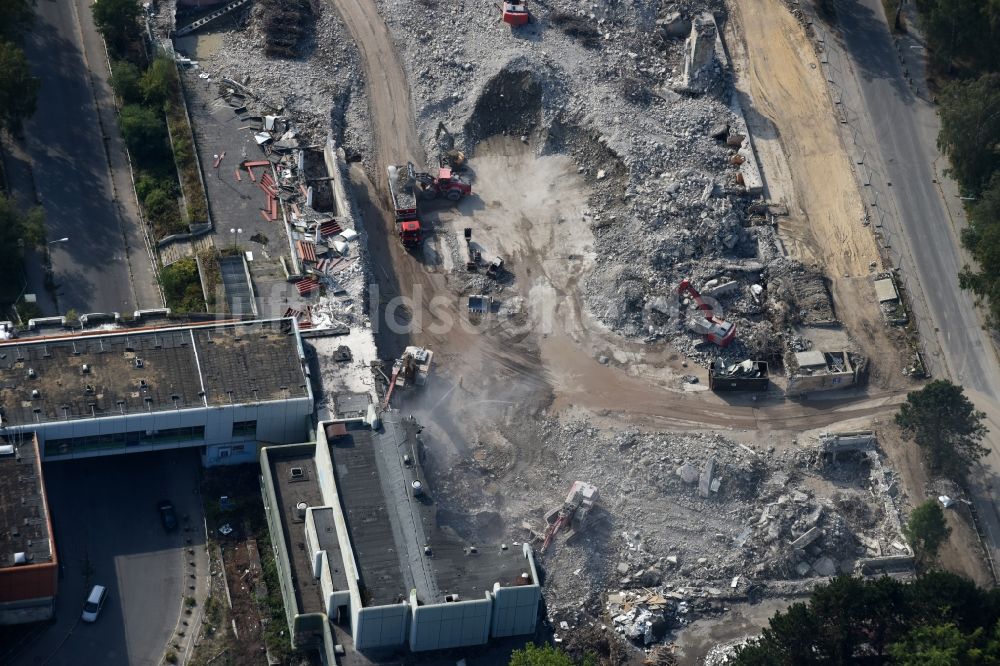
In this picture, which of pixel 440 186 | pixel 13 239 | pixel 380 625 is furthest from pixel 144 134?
pixel 380 625

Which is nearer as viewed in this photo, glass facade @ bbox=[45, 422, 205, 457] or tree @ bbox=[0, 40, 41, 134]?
glass facade @ bbox=[45, 422, 205, 457]

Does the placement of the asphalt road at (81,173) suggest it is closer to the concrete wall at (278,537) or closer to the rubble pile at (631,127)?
the concrete wall at (278,537)

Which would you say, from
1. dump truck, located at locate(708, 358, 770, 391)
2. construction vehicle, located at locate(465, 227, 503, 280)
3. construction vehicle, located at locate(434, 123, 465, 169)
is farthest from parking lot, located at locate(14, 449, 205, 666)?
dump truck, located at locate(708, 358, 770, 391)

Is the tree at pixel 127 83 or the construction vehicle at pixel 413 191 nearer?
the construction vehicle at pixel 413 191

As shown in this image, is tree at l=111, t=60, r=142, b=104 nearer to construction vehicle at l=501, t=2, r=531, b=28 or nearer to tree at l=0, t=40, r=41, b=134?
tree at l=0, t=40, r=41, b=134

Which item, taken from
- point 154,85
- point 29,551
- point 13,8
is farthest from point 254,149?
point 29,551

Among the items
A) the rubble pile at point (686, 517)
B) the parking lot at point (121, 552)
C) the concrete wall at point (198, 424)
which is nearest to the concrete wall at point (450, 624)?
the rubble pile at point (686, 517)

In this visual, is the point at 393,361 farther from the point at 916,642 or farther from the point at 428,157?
the point at 916,642
